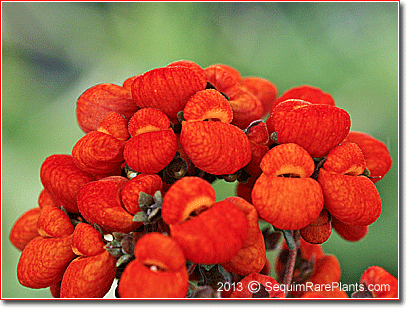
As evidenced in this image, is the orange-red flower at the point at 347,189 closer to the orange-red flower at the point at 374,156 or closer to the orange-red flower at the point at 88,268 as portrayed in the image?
the orange-red flower at the point at 374,156

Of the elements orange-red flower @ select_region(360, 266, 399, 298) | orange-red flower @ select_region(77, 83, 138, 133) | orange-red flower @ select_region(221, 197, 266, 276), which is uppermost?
orange-red flower @ select_region(77, 83, 138, 133)

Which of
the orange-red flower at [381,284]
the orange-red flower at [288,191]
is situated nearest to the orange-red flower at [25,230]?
the orange-red flower at [288,191]

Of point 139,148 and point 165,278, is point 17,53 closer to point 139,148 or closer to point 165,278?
point 139,148

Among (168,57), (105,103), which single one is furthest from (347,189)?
(168,57)

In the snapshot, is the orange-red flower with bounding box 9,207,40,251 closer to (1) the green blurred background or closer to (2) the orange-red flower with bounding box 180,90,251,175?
(2) the orange-red flower with bounding box 180,90,251,175

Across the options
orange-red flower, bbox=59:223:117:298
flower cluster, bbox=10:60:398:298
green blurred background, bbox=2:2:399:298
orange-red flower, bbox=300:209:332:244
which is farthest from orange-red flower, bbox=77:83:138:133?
green blurred background, bbox=2:2:399:298
